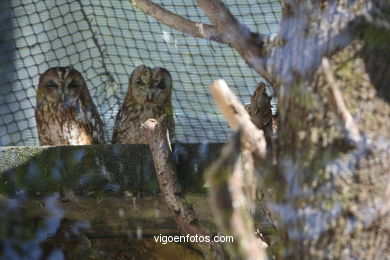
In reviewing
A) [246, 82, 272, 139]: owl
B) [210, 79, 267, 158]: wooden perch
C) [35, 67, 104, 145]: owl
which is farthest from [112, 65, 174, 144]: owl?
[210, 79, 267, 158]: wooden perch

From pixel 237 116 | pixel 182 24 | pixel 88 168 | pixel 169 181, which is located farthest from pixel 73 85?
pixel 237 116

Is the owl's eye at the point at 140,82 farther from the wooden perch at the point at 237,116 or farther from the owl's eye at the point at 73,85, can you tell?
the wooden perch at the point at 237,116

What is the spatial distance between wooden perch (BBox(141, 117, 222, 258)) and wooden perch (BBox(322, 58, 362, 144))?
0.93 m

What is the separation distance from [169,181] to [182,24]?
0.82 meters

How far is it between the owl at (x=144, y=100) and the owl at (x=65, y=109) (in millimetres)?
141

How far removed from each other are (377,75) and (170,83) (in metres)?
2.96

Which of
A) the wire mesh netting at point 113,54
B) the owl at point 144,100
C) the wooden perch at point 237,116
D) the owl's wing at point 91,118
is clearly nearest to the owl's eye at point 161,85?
the owl at point 144,100

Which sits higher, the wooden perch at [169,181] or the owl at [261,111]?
the owl at [261,111]

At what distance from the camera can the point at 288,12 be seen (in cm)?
152

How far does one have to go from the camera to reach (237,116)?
4.58ft

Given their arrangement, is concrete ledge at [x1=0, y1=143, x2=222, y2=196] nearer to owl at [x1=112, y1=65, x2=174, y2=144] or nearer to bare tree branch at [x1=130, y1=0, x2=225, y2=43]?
bare tree branch at [x1=130, y1=0, x2=225, y2=43]

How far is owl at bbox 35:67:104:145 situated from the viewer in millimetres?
4133

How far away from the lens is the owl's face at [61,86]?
165 inches

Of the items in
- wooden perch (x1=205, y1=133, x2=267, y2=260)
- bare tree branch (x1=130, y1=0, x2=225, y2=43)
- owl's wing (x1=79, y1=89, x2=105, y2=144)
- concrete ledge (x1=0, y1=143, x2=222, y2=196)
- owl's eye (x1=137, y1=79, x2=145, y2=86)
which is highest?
bare tree branch (x1=130, y1=0, x2=225, y2=43)
